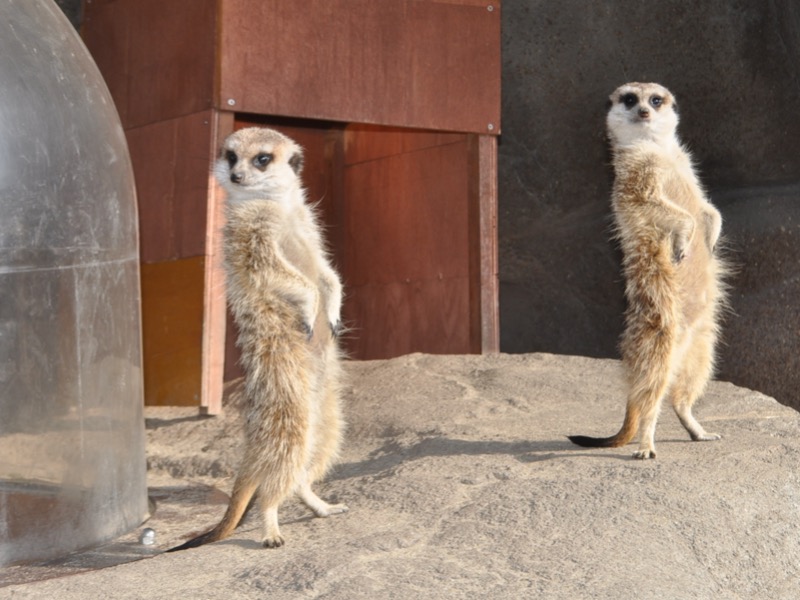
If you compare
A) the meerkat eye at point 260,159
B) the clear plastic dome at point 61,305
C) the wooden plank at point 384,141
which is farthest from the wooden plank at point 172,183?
the meerkat eye at point 260,159

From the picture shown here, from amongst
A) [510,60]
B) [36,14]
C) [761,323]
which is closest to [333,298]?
[36,14]

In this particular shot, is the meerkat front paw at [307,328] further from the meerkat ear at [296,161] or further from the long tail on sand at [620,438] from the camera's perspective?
the long tail on sand at [620,438]

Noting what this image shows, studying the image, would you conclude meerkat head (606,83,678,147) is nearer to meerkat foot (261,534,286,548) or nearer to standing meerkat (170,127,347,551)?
standing meerkat (170,127,347,551)

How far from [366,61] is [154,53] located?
945 millimetres

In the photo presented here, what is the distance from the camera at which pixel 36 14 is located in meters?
3.06

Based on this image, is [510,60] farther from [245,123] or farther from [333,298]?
[333,298]

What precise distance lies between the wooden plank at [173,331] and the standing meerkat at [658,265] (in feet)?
5.94

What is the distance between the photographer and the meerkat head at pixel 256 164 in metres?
2.78

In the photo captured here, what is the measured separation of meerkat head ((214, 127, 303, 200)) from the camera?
2.78m

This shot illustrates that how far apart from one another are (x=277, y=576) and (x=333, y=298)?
0.88 meters

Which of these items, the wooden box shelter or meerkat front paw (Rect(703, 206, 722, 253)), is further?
the wooden box shelter

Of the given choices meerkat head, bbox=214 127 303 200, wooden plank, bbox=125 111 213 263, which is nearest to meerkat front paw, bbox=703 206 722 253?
meerkat head, bbox=214 127 303 200

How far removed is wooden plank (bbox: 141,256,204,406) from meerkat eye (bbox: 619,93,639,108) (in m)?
1.88


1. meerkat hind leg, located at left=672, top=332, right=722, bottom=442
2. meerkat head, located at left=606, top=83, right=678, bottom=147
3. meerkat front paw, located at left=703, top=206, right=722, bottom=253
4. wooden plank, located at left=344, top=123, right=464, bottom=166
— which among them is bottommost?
meerkat hind leg, located at left=672, top=332, right=722, bottom=442
